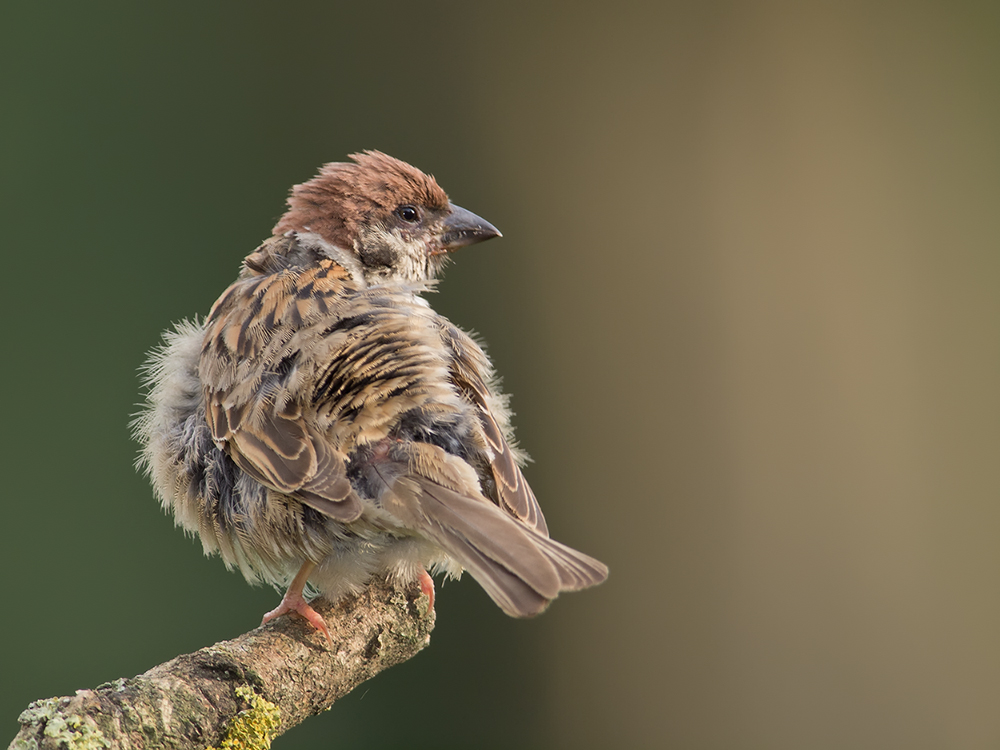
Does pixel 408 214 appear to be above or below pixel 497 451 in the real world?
above

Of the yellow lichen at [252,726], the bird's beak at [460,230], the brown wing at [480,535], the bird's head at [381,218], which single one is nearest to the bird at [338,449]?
the brown wing at [480,535]

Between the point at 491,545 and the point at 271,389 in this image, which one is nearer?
the point at 491,545

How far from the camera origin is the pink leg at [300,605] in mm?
2303

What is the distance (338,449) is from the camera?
92.4 inches

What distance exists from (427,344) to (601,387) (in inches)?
99.9

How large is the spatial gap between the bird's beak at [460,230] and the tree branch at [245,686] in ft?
4.43

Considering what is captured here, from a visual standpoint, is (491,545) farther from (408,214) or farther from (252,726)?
(408,214)

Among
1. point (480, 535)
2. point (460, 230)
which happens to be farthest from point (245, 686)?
point (460, 230)

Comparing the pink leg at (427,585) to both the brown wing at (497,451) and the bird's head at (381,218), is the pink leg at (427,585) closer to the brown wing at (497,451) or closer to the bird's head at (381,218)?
the brown wing at (497,451)

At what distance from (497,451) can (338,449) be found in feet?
1.39

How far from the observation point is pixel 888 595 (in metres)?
4.66

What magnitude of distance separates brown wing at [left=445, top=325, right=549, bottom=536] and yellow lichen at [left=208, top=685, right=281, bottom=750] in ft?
2.57

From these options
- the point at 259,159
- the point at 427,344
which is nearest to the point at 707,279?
the point at 259,159

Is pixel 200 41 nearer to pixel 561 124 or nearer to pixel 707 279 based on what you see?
pixel 561 124
